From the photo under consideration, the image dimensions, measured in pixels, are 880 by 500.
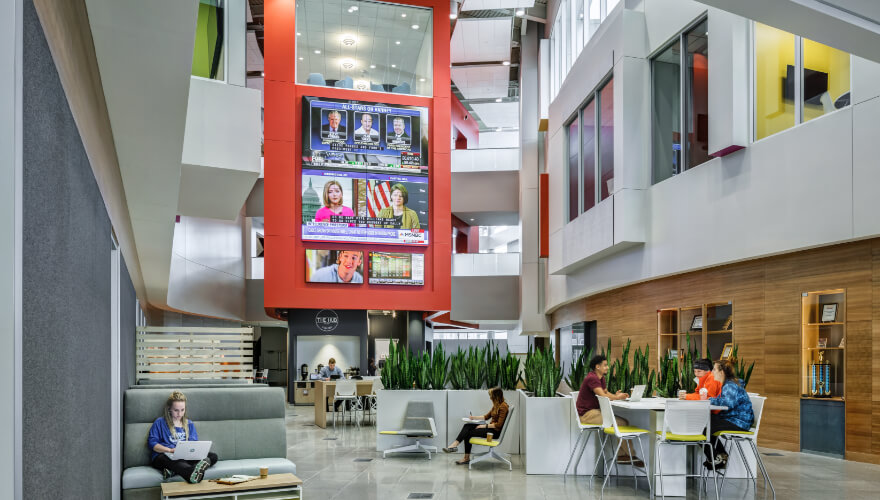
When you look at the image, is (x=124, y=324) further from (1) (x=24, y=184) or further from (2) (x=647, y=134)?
(2) (x=647, y=134)

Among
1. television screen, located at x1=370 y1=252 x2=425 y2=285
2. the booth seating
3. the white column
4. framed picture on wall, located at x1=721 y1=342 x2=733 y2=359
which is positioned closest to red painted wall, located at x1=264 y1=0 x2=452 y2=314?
television screen, located at x1=370 y1=252 x2=425 y2=285

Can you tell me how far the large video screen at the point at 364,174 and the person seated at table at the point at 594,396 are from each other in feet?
31.9

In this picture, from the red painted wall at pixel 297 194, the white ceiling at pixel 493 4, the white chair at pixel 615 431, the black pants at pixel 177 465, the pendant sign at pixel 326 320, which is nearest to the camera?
the black pants at pixel 177 465

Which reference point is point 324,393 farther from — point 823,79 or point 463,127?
point 463,127

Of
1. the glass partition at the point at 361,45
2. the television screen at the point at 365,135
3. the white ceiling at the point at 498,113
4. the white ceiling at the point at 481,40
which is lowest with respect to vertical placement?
the television screen at the point at 365,135

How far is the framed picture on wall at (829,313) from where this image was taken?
913 cm

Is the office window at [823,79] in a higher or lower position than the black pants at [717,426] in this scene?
higher

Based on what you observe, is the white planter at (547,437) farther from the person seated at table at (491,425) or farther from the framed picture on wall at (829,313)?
the framed picture on wall at (829,313)

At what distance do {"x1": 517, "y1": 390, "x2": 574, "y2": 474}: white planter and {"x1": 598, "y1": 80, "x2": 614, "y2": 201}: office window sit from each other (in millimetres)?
5920

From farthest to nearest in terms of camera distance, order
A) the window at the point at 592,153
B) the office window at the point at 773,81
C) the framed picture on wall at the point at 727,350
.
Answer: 1. the window at the point at 592,153
2. the framed picture on wall at the point at 727,350
3. the office window at the point at 773,81

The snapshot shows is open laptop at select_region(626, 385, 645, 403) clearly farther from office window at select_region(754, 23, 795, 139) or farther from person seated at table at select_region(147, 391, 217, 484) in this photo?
person seated at table at select_region(147, 391, 217, 484)

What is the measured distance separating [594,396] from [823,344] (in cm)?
333

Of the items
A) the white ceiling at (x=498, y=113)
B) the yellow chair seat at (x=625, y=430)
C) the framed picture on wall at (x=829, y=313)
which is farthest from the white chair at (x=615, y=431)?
the white ceiling at (x=498, y=113)

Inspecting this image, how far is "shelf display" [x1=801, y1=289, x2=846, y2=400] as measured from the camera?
906cm
